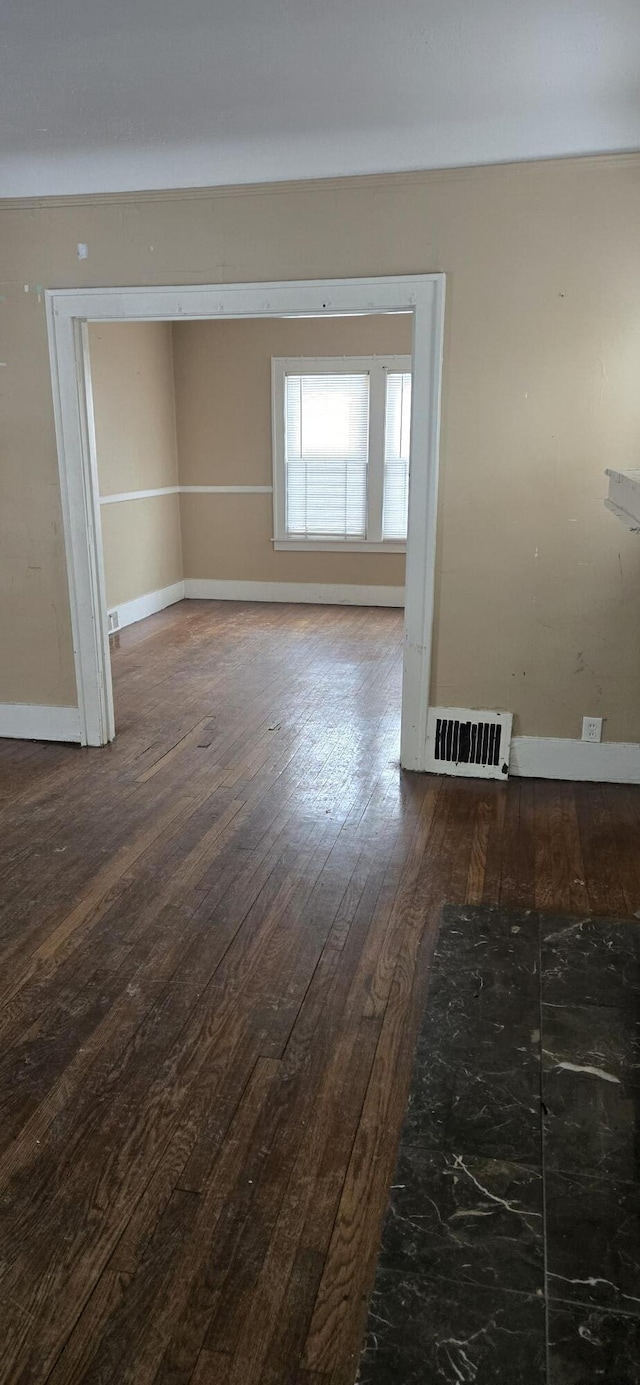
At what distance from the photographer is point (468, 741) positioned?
3941 mm

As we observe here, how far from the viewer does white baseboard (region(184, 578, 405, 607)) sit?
7.79 m

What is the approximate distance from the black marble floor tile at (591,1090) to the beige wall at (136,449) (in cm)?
531

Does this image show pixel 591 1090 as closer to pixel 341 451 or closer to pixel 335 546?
pixel 335 546

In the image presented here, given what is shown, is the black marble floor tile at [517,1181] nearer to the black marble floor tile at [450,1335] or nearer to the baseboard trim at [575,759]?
the black marble floor tile at [450,1335]

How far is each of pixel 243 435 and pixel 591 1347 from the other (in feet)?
23.6

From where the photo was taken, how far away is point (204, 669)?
5.77m

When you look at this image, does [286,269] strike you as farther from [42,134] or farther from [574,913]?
[574,913]

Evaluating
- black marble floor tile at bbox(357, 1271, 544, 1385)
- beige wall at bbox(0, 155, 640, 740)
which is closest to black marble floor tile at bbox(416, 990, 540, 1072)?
black marble floor tile at bbox(357, 1271, 544, 1385)

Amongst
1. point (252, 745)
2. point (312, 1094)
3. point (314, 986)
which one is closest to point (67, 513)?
Result: point (252, 745)

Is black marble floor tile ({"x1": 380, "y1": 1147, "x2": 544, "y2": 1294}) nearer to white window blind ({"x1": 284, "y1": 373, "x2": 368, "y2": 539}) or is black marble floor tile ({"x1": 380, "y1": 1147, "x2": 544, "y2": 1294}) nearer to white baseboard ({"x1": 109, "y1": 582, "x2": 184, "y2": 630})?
white baseboard ({"x1": 109, "y1": 582, "x2": 184, "y2": 630})

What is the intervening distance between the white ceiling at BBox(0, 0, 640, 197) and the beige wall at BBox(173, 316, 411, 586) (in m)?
3.86

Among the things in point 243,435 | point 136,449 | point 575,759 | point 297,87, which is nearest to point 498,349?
point 297,87

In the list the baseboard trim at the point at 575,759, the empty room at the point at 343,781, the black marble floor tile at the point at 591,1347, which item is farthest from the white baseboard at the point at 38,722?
the black marble floor tile at the point at 591,1347

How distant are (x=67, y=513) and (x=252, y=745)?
1.43 metres
